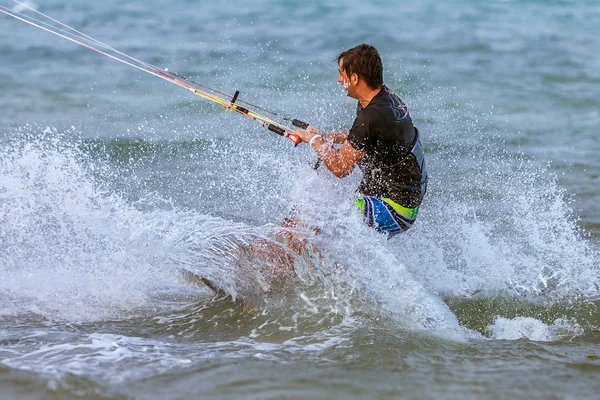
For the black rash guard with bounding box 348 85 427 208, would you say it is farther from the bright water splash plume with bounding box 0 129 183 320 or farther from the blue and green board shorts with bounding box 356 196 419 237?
the bright water splash plume with bounding box 0 129 183 320

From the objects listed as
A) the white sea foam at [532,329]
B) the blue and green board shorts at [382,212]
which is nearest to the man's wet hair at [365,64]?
the blue and green board shorts at [382,212]

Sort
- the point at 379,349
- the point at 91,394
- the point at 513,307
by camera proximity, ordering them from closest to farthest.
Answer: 1. the point at 91,394
2. the point at 379,349
3. the point at 513,307

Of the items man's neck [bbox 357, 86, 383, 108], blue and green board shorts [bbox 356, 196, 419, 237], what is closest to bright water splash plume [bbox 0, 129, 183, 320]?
blue and green board shorts [bbox 356, 196, 419, 237]

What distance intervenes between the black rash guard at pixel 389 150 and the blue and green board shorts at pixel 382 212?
5 cm

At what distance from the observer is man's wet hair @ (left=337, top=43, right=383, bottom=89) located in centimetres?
483

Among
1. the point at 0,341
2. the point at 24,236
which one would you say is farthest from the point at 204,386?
the point at 24,236

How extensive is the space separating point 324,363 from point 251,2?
1461 cm

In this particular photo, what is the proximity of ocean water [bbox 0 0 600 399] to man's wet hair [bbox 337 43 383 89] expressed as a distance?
899 millimetres

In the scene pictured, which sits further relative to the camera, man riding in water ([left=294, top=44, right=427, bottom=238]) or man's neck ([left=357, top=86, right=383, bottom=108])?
man's neck ([left=357, top=86, right=383, bottom=108])

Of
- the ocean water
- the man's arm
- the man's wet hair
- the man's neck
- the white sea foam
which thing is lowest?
the white sea foam

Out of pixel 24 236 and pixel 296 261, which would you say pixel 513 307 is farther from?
pixel 24 236

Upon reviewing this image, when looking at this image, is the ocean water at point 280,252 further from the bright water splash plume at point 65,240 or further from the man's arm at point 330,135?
the man's arm at point 330,135

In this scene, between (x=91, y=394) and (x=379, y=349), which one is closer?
(x=91, y=394)

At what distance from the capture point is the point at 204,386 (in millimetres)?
3430
